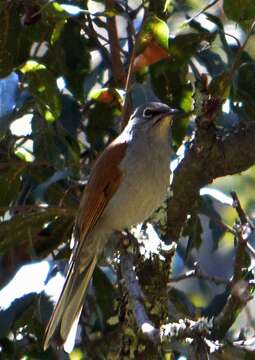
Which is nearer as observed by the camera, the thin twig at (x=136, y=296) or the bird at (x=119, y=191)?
the thin twig at (x=136, y=296)

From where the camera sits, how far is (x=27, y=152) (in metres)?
5.62

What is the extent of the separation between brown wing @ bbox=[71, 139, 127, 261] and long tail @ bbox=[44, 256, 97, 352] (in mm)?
162

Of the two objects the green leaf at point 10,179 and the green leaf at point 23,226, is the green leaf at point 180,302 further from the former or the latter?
Result: the green leaf at point 10,179

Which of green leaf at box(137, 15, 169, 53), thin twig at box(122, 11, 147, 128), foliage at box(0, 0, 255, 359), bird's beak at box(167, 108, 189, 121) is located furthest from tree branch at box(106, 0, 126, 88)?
green leaf at box(137, 15, 169, 53)

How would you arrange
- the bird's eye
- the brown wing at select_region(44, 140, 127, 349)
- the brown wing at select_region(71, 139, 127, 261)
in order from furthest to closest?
the bird's eye → the brown wing at select_region(71, 139, 127, 261) → the brown wing at select_region(44, 140, 127, 349)

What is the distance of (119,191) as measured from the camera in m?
5.57

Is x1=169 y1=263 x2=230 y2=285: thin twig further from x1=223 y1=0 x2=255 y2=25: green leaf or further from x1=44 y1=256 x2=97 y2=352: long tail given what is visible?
x1=223 y1=0 x2=255 y2=25: green leaf

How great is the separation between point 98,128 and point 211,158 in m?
1.19

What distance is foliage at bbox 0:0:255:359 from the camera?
4723 millimetres

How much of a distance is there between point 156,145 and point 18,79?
3.01ft

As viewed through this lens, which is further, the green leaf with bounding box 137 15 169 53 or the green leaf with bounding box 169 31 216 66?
Answer: the green leaf with bounding box 169 31 216 66

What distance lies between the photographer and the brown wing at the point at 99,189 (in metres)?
5.23

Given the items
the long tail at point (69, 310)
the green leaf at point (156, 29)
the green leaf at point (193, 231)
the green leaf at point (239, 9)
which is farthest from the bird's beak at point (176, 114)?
the long tail at point (69, 310)

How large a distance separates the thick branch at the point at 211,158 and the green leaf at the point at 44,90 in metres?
0.68
